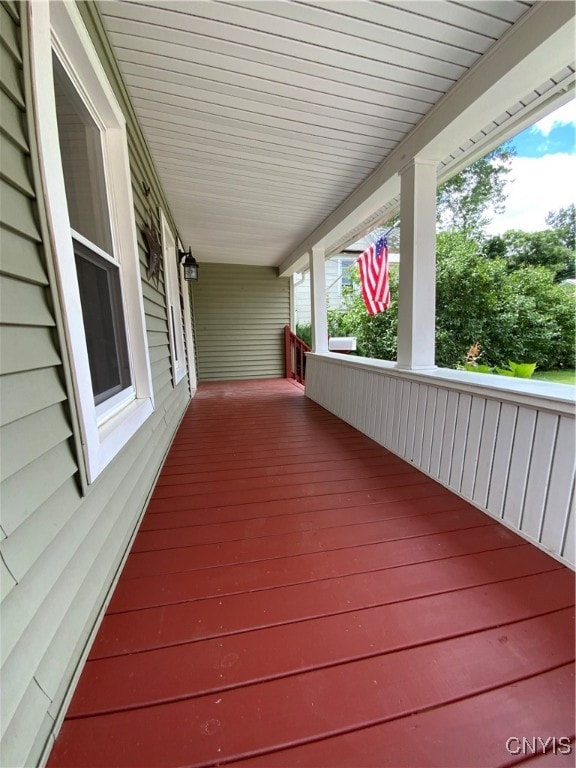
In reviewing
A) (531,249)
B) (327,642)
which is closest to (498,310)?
(531,249)

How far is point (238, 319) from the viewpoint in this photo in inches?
260

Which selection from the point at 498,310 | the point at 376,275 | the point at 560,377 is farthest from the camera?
the point at 498,310

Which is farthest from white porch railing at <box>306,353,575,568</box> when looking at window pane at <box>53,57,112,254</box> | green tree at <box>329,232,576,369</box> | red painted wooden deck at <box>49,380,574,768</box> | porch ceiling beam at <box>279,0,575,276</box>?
green tree at <box>329,232,576,369</box>

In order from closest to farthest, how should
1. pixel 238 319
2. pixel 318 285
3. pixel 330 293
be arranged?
pixel 318 285 < pixel 238 319 < pixel 330 293

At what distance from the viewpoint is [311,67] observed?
5.51ft

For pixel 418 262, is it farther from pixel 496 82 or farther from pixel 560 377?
pixel 560 377

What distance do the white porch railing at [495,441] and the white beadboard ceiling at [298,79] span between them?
1.63 m

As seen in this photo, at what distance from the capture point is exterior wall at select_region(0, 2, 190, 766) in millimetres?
688

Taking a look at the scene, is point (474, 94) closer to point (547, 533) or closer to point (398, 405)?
point (398, 405)

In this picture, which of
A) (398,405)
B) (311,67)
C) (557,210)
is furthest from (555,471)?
(557,210)

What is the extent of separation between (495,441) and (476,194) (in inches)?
341

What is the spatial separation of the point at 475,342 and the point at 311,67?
6.84 m

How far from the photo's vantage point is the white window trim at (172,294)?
2.93 m

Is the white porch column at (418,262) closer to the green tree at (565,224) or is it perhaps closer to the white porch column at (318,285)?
the white porch column at (318,285)
